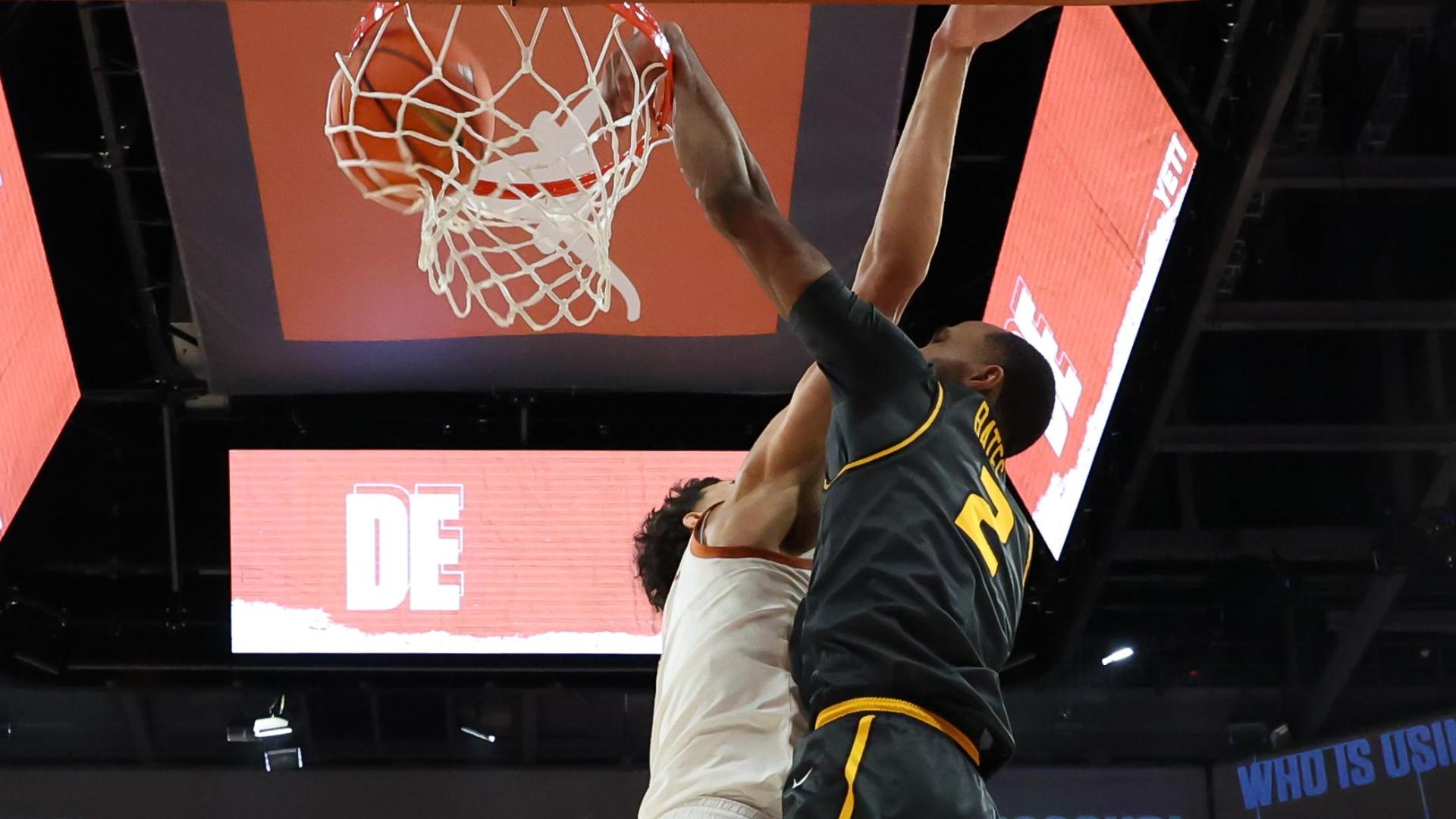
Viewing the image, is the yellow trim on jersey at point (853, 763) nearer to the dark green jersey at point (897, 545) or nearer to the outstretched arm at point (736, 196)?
the dark green jersey at point (897, 545)

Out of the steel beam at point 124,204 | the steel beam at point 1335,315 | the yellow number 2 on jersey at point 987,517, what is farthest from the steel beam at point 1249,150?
the steel beam at point 124,204

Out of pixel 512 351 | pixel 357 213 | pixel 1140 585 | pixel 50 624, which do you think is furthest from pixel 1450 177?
pixel 50 624

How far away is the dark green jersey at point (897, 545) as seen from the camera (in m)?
2.07

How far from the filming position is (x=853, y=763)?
201 centimetres

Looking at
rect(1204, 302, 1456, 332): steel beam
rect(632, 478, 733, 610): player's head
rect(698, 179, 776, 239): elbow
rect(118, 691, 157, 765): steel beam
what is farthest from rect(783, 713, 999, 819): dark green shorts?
rect(118, 691, 157, 765): steel beam

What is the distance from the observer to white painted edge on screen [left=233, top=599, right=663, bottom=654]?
7.25m

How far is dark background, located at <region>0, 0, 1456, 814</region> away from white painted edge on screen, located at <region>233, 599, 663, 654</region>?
1.78 feet

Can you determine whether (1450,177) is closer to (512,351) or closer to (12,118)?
(512,351)

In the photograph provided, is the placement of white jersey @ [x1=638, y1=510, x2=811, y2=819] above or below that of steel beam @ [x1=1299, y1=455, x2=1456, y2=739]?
above

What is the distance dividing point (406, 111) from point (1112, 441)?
4.35 m

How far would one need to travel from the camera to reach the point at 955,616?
6.95ft

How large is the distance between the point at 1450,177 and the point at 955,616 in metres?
5.19

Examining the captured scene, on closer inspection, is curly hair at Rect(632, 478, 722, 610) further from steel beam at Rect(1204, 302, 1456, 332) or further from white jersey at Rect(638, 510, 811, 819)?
steel beam at Rect(1204, 302, 1456, 332)

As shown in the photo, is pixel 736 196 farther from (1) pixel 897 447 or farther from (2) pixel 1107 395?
(2) pixel 1107 395
